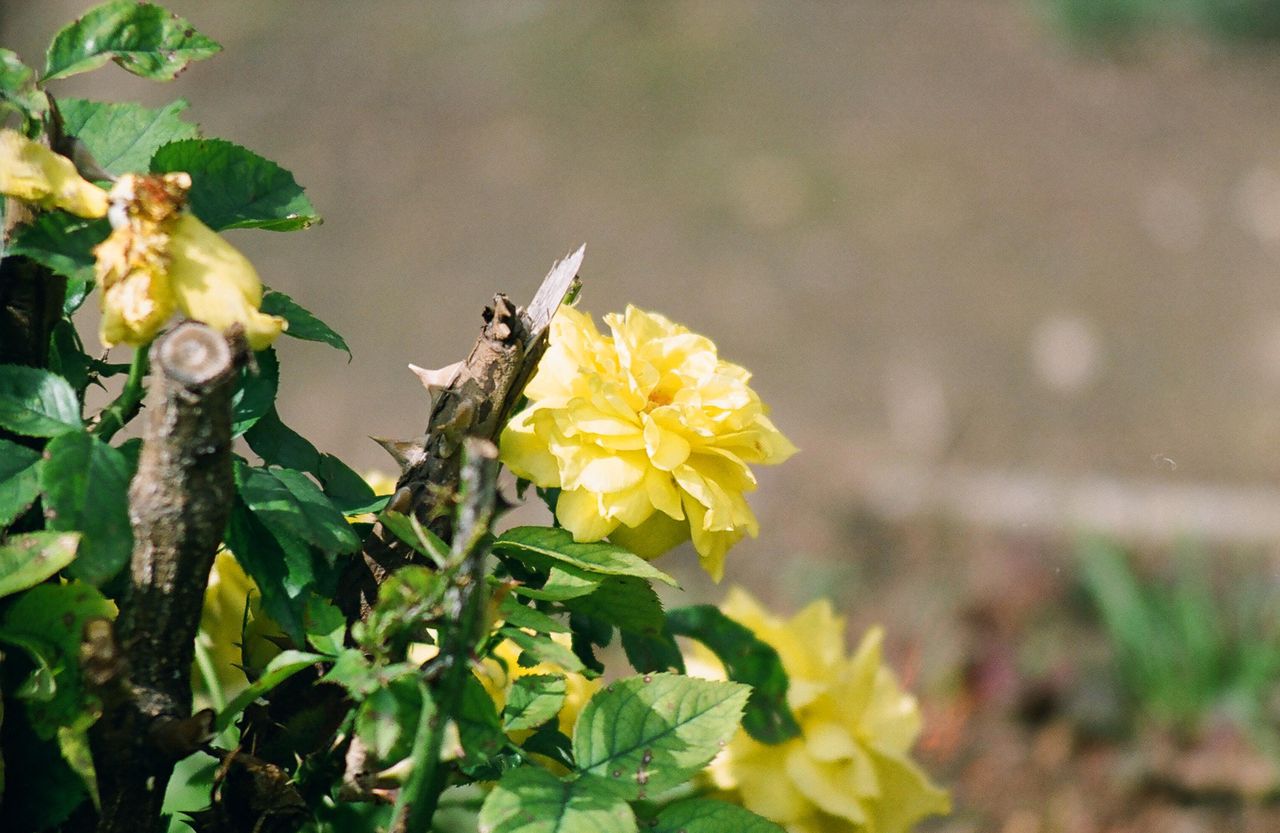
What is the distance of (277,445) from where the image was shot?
0.68 meters

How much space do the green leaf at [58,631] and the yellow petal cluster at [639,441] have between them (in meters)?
0.23

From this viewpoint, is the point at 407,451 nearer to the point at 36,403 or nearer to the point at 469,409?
the point at 469,409

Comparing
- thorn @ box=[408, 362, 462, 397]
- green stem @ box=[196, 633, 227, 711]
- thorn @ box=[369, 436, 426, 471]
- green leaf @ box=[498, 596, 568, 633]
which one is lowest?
green stem @ box=[196, 633, 227, 711]

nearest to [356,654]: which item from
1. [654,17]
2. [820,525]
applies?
[820,525]

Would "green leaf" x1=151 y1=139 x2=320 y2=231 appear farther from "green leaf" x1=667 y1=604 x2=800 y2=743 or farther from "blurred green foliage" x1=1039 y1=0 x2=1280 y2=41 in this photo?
"blurred green foliage" x1=1039 y1=0 x2=1280 y2=41

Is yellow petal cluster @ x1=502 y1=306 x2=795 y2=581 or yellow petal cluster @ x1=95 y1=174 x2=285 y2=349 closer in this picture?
yellow petal cluster @ x1=95 y1=174 x2=285 y2=349

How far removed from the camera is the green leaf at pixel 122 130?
0.66 m

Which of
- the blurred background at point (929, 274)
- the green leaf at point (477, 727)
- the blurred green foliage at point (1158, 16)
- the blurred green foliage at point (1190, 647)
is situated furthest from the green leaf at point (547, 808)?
the blurred green foliage at point (1158, 16)

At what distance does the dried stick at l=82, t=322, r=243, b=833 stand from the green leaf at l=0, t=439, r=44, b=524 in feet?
0.16

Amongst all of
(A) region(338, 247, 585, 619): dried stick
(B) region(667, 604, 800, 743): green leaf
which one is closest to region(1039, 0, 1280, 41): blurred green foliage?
(B) region(667, 604, 800, 743): green leaf

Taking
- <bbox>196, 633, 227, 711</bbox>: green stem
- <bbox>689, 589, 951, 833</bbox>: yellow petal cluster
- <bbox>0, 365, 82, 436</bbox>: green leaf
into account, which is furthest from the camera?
<bbox>689, 589, 951, 833</bbox>: yellow petal cluster

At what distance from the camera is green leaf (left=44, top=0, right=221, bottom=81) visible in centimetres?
65

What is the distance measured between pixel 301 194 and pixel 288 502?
165mm

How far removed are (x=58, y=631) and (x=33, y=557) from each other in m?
0.04
